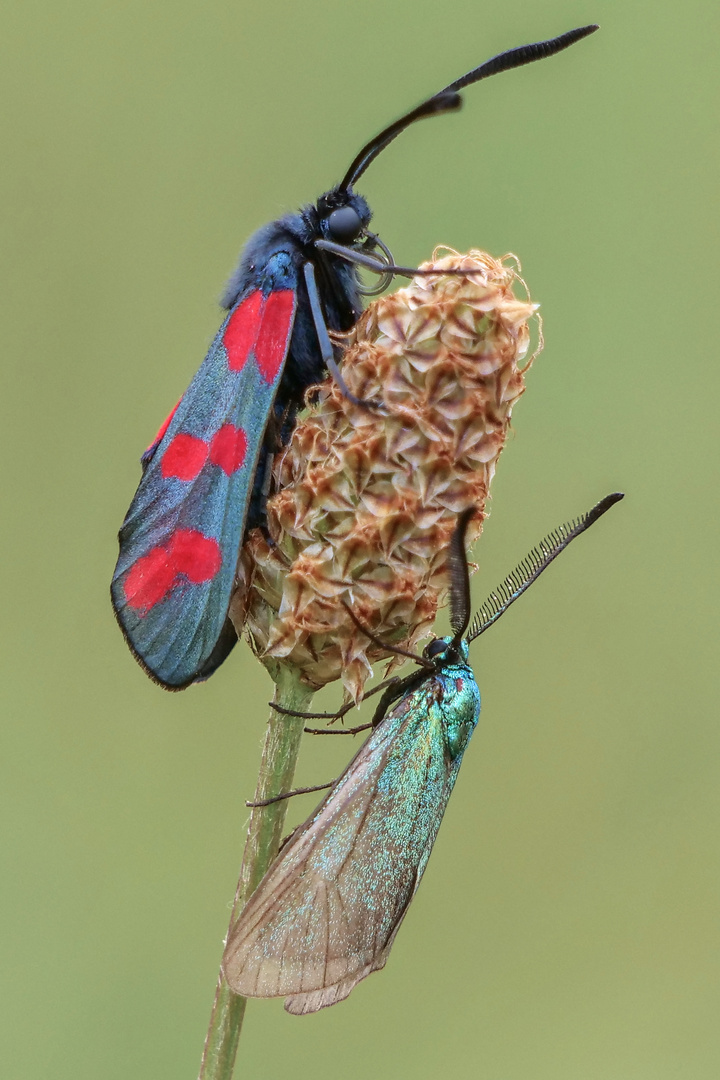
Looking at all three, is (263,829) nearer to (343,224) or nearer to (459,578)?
(459,578)

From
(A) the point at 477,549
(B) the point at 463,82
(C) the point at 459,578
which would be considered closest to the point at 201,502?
(C) the point at 459,578

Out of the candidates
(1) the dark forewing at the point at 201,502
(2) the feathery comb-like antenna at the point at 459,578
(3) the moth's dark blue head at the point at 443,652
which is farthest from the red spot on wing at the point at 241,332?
(3) the moth's dark blue head at the point at 443,652

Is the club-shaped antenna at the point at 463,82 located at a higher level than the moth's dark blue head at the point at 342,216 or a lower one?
higher

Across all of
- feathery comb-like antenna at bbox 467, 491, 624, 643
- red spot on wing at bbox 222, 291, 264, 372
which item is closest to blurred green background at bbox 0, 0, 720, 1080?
feathery comb-like antenna at bbox 467, 491, 624, 643

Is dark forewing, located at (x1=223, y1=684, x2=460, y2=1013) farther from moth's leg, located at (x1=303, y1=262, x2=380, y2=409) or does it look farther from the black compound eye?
the black compound eye

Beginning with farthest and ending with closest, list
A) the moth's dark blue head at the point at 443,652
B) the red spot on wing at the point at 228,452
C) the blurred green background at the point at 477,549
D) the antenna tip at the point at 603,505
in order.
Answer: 1. the blurred green background at the point at 477,549
2. the moth's dark blue head at the point at 443,652
3. the antenna tip at the point at 603,505
4. the red spot on wing at the point at 228,452

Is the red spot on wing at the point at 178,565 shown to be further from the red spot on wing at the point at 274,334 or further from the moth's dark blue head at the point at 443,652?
the moth's dark blue head at the point at 443,652
